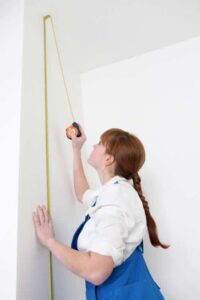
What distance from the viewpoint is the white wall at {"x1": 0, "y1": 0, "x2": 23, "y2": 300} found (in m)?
0.91

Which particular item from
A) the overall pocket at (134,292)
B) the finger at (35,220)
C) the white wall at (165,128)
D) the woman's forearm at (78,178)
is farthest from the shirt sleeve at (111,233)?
the white wall at (165,128)

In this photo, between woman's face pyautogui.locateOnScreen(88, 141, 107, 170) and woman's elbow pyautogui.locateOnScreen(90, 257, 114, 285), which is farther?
woman's face pyautogui.locateOnScreen(88, 141, 107, 170)

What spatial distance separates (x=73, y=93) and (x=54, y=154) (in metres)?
0.53

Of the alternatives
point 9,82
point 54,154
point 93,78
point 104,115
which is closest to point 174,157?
point 104,115

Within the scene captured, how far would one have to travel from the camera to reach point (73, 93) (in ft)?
5.44

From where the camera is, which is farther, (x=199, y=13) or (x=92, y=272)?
(x=199, y=13)

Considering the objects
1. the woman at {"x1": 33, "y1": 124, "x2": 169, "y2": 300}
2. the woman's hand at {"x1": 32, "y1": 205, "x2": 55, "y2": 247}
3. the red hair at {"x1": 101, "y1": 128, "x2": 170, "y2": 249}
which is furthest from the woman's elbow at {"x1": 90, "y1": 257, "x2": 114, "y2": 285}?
the red hair at {"x1": 101, "y1": 128, "x2": 170, "y2": 249}

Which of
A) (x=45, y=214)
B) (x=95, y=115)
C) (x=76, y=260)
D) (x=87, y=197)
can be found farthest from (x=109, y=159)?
(x=95, y=115)

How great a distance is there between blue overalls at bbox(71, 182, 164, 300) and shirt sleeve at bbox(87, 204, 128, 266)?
10 centimetres

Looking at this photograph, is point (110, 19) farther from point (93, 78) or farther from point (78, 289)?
point (78, 289)

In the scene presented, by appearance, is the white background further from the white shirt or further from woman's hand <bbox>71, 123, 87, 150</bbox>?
the white shirt

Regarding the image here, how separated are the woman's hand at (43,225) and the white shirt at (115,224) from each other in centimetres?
12

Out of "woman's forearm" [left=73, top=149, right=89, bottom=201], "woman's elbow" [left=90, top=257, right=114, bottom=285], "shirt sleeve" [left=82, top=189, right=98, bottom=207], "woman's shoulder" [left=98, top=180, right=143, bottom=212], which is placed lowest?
"woman's elbow" [left=90, top=257, right=114, bottom=285]

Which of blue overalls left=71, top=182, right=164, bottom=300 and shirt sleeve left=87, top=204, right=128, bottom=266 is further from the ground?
shirt sleeve left=87, top=204, right=128, bottom=266
